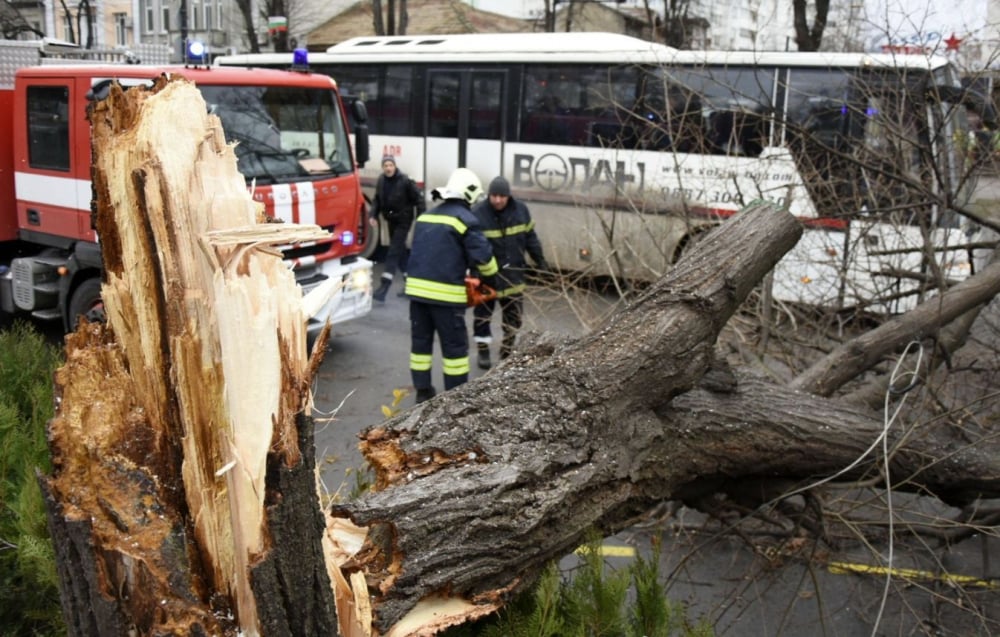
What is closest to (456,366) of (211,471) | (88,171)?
(88,171)

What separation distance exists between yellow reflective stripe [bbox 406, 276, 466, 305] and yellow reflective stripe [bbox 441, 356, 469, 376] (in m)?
0.43

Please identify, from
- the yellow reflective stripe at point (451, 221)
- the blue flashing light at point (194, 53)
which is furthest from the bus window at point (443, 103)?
the yellow reflective stripe at point (451, 221)

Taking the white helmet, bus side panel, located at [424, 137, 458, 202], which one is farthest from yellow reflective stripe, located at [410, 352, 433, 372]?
bus side panel, located at [424, 137, 458, 202]

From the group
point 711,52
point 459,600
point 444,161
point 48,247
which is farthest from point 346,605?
point 444,161

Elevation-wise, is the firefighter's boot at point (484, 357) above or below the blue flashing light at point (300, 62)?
below

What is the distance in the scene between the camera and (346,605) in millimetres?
2416

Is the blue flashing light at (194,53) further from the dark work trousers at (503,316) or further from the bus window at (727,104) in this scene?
the bus window at (727,104)

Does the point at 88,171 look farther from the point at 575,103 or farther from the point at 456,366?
the point at 575,103

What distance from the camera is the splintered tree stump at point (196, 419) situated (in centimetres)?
202

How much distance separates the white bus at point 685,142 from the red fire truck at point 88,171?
208 cm

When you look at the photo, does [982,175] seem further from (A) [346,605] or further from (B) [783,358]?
(A) [346,605]

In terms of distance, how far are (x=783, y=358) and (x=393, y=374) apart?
3.67 metres

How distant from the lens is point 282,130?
293 inches

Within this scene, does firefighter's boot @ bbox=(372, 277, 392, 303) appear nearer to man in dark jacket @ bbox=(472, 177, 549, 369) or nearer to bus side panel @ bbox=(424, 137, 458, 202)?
bus side panel @ bbox=(424, 137, 458, 202)
